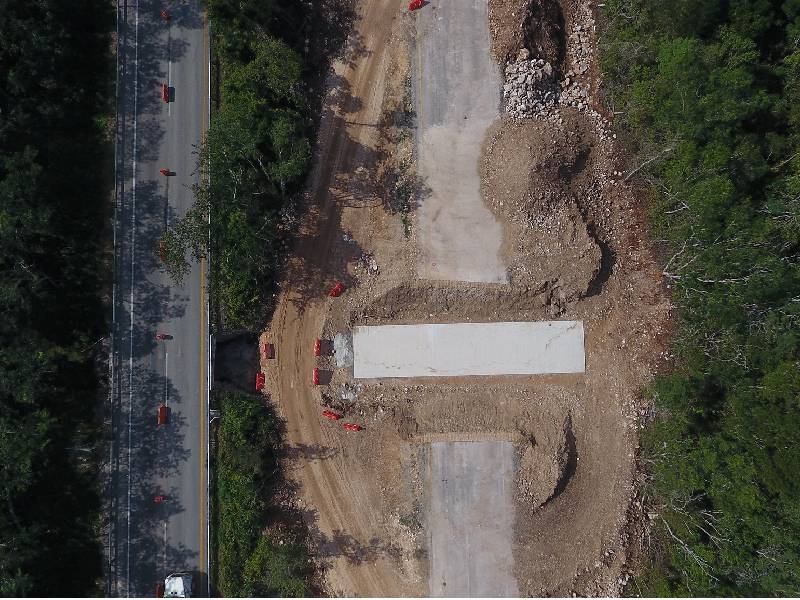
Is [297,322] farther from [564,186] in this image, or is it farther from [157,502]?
[564,186]

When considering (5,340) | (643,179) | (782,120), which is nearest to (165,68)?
(5,340)

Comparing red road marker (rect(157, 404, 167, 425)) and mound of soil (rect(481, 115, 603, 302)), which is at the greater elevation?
mound of soil (rect(481, 115, 603, 302))

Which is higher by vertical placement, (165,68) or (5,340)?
(165,68)

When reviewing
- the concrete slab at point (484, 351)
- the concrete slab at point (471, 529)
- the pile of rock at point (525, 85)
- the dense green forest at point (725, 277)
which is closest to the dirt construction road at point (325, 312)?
the concrete slab at point (471, 529)

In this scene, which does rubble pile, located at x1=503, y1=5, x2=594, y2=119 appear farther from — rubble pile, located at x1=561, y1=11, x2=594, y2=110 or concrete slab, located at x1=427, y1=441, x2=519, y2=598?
concrete slab, located at x1=427, y1=441, x2=519, y2=598

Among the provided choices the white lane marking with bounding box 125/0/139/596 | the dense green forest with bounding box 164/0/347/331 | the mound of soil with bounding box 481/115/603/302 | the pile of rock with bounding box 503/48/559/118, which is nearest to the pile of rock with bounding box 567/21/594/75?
the pile of rock with bounding box 503/48/559/118

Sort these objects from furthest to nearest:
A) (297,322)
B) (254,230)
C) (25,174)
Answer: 1. (297,322)
2. (254,230)
3. (25,174)

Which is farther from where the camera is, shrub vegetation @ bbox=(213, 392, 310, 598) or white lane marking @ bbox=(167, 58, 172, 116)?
white lane marking @ bbox=(167, 58, 172, 116)

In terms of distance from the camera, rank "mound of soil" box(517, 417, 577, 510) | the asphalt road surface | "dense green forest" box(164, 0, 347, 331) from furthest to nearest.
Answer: "mound of soil" box(517, 417, 577, 510), the asphalt road surface, "dense green forest" box(164, 0, 347, 331)
